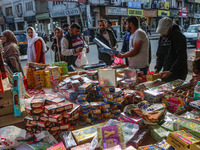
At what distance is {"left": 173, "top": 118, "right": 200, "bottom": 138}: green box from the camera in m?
1.28

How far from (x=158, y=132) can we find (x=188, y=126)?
240 millimetres

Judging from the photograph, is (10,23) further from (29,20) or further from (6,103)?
(6,103)

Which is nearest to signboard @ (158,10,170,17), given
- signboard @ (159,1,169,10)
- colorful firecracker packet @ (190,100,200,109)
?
signboard @ (159,1,169,10)

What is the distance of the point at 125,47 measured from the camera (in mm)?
4355

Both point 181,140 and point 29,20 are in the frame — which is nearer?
point 181,140

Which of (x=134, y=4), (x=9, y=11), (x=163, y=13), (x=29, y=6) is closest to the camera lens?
(x=134, y=4)

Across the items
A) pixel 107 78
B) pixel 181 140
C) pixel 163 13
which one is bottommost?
pixel 181 140

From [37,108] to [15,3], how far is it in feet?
114

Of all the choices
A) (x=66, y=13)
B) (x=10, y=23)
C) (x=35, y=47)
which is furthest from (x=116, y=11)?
(x=10, y=23)

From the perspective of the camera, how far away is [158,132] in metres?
1.47

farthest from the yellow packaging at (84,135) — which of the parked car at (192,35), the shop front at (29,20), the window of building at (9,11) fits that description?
the window of building at (9,11)

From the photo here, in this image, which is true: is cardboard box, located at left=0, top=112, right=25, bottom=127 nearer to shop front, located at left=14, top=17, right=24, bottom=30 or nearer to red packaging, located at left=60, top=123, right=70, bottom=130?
red packaging, located at left=60, top=123, right=70, bottom=130

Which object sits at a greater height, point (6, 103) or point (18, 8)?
point (18, 8)

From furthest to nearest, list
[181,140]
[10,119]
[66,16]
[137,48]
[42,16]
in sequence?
[42,16], [66,16], [137,48], [10,119], [181,140]
